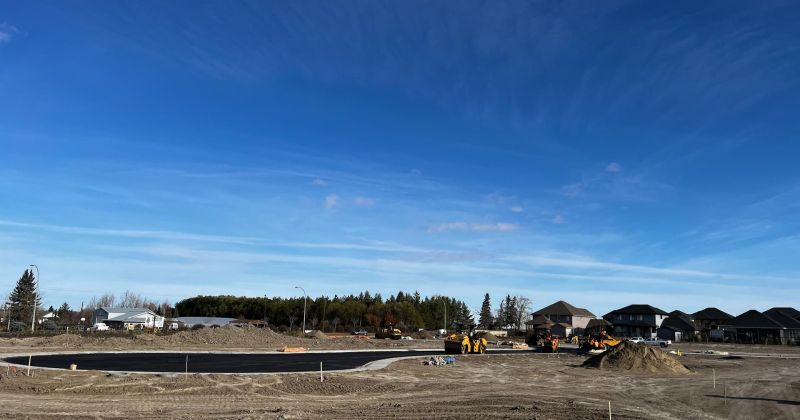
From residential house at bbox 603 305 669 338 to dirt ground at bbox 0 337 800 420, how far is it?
295 feet

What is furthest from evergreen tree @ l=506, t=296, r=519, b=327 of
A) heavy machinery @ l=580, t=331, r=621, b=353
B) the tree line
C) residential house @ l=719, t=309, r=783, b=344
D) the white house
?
heavy machinery @ l=580, t=331, r=621, b=353

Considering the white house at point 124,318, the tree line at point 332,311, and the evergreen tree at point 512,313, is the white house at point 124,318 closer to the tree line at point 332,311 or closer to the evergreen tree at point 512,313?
the tree line at point 332,311

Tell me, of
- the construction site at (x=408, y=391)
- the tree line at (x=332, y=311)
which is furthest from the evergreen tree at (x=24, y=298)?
the construction site at (x=408, y=391)

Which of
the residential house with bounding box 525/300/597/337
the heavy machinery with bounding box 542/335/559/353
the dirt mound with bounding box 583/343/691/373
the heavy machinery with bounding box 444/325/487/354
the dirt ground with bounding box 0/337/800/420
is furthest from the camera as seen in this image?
the residential house with bounding box 525/300/597/337

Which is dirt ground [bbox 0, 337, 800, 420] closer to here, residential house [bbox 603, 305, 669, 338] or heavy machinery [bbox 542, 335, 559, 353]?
heavy machinery [bbox 542, 335, 559, 353]

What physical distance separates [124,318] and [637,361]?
10778cm

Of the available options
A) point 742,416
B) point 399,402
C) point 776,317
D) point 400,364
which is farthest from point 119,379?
point 776,317

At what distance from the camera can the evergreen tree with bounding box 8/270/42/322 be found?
106688 mm

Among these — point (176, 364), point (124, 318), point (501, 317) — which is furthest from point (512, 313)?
point (176, 364)

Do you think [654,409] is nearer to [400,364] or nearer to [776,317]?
[400,364]

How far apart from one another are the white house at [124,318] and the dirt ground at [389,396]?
315ft

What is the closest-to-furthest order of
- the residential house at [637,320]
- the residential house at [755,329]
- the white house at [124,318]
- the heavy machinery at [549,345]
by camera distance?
1. the heavy machinery at [549,345]
2. the residential house at [755,329]
3. the white house at [124,318]
4. the residential house at [637,320]

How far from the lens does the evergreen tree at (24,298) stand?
10669 centimetres

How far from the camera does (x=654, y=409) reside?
20.9 m
